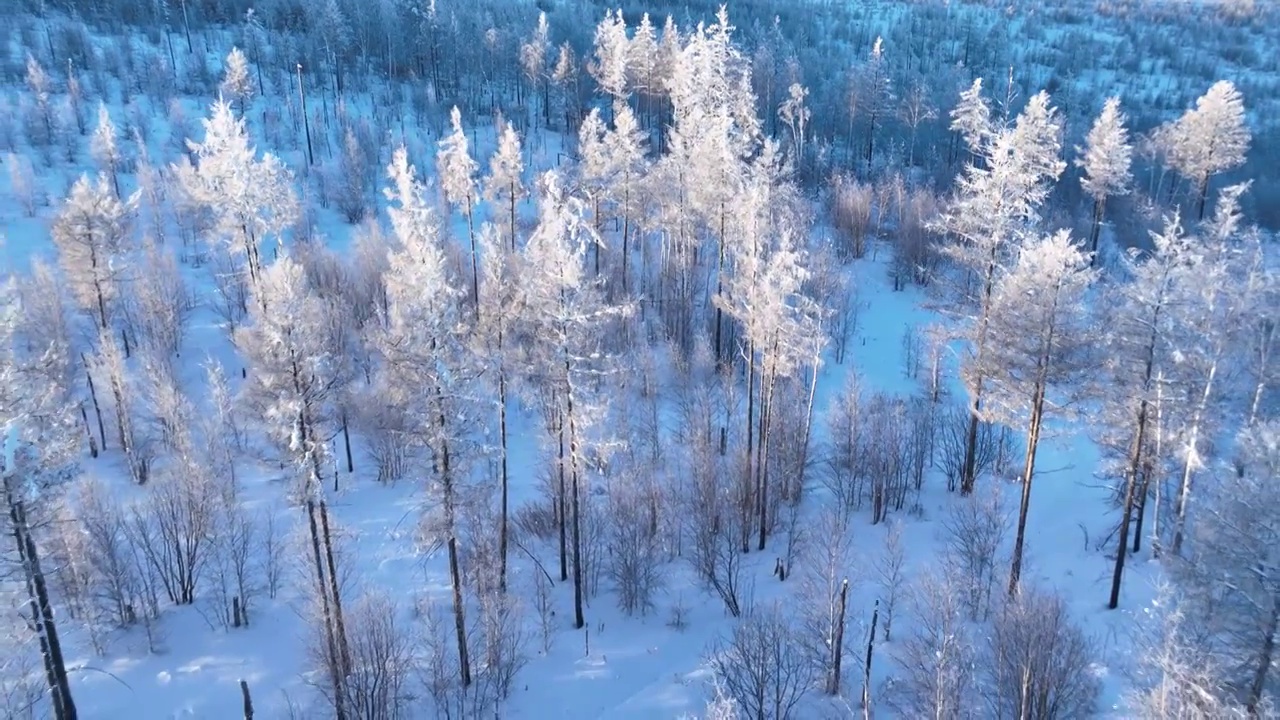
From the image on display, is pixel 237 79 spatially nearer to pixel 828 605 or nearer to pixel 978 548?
pixel 828 605

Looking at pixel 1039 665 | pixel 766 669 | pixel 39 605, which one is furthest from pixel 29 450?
pixel 1039 665

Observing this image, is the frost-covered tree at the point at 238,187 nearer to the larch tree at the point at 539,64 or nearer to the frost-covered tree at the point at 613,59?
the frost-covered tree at the point at 613,59

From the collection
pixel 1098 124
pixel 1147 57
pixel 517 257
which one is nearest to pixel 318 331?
pixel 517 257

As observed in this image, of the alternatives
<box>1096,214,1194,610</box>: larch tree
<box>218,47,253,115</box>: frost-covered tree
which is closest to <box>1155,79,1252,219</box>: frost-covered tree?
<box>1096,214,1194,610</box>: larch tree

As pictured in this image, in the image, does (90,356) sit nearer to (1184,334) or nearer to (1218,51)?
(1184,334)

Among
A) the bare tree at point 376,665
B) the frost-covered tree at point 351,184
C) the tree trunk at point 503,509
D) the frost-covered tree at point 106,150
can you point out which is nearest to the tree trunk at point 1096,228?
the tree trunk at point 503,509

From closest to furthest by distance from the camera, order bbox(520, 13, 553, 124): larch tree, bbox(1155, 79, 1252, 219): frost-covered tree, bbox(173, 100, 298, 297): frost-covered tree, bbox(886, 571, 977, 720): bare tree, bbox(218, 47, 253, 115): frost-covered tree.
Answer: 1. bbox(886, 571, 977, 720): bare tree
2. bbox(173, 100, 298, 297): frost-covered tree
3. bbox(1155, 79, 1252, 219): frost-covered tree
4. bbox(218, 47, 253, 115): frost-covered tree
5. bbox(520, 13, 553, 124): larch tree

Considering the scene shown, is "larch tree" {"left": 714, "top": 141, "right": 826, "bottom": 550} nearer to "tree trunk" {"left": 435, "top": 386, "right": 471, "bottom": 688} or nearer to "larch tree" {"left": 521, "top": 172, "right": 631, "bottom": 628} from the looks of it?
"larch tree" {"left": 521, "top": 172, "right": 631, "bottom": 628}
